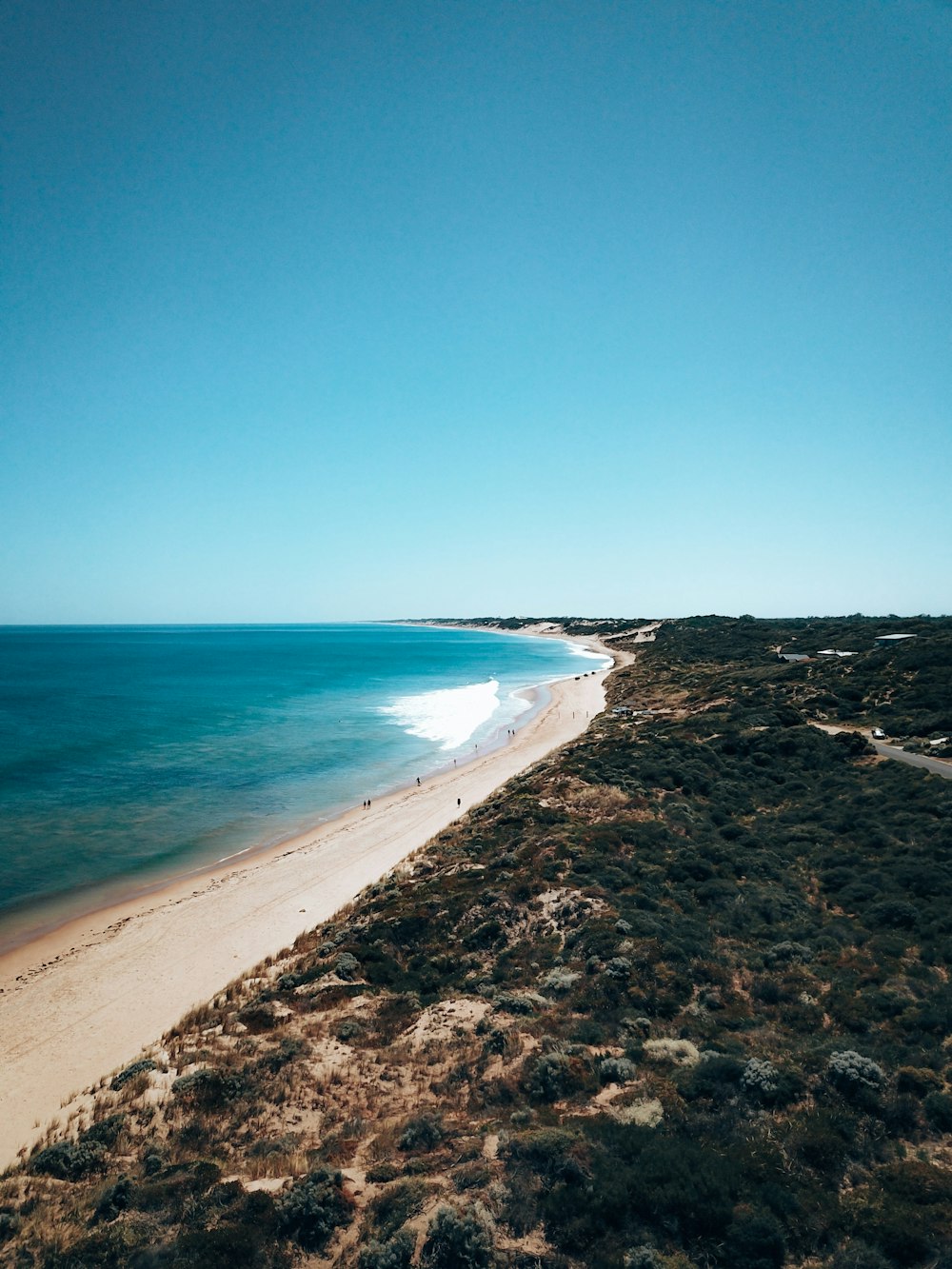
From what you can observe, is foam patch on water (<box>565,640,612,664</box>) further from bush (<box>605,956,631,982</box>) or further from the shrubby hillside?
bush (<box>605,956,631,982</box>)

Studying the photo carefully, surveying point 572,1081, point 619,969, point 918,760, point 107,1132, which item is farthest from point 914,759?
point 107,1132

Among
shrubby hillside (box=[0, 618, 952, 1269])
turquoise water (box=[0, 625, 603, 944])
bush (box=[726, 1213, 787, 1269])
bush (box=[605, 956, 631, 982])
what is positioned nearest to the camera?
bush (box=[726, 1213, 787, 1269])

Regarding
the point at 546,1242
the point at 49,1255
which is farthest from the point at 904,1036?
the point at 49,1255

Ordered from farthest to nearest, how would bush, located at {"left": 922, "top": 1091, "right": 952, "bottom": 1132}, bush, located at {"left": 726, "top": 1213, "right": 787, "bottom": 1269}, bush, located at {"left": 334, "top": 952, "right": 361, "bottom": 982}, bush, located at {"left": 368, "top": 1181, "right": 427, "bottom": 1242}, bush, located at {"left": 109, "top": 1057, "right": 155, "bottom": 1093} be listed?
bush, located at {"left": 334, "top": 952, "right": 361, "bottom": 982} < bush, located at {"left": 109, "top": 1057, "right": 155, "bottom": 1093} < bush, located at {"left": 922, "top": 1091, "right": 952, "bottom": 1132} < bush, located at {"left": 368, "top": 1181, "right": 427, "bottom": 1242} < bush, located at {"left": 726, "top": 1213, "right": 787, "bottom": 1269}

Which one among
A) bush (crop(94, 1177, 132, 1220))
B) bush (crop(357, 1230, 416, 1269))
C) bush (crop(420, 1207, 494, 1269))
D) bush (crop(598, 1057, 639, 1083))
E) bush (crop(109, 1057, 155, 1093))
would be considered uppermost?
bush (crop(420, 1207, 494, 1269))

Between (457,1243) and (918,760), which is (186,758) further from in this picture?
(918,760)

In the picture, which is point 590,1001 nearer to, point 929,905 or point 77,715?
point 929,905

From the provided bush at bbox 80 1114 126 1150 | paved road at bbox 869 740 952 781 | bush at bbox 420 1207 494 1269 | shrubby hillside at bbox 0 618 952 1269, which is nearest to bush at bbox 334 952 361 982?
shrubby hillside at bbox 0 618 952 1269

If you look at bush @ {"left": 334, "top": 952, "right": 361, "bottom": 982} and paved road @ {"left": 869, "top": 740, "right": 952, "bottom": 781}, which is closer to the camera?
bush @ {"left": 334, "top": 952, "right": 361, "bottom": 982}
